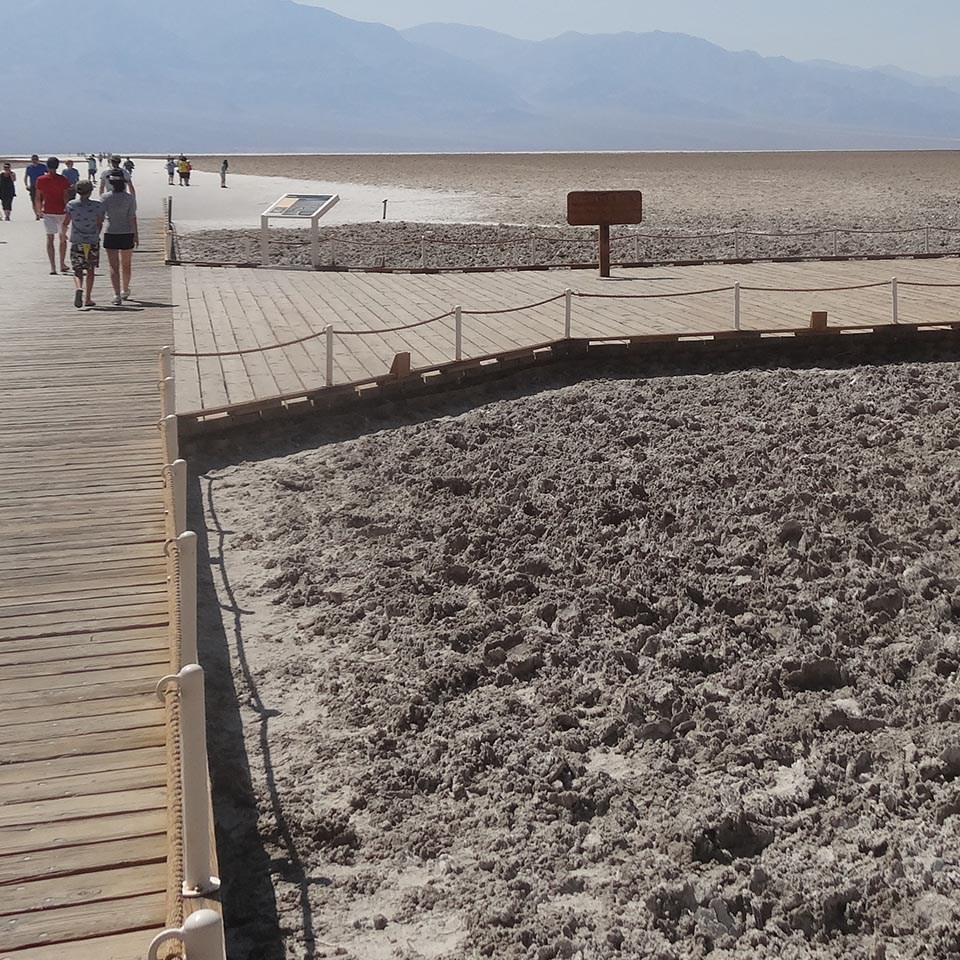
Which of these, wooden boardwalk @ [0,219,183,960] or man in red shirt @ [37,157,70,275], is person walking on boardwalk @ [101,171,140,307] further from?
wooden boardwalk @ [0,219,183,960]

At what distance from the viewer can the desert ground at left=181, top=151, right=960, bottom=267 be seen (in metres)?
27.5

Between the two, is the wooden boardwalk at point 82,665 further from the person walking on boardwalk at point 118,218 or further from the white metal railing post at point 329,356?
the person walking on boardwalk at point 118,218

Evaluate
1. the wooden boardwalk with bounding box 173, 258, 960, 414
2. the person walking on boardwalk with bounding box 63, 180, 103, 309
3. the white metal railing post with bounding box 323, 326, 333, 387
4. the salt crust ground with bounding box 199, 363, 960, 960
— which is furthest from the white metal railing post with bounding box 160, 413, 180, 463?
the person walking on boardwalk with bounding box 63, 180, 103, 309

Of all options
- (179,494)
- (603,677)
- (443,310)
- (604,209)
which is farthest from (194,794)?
(604,209)

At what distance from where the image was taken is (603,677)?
8.06 meters

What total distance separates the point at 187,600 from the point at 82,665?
1273mm

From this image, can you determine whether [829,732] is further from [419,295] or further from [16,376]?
[419,295]

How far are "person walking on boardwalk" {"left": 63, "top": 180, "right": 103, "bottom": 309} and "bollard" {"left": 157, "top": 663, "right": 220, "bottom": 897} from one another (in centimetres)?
1233

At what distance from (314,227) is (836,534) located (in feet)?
49.2

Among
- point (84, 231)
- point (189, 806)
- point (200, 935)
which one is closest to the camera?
point (200, 935)

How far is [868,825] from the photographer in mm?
6359

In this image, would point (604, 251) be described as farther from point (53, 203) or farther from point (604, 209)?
point (53, 203)

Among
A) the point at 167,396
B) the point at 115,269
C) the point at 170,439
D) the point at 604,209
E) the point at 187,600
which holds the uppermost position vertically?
the point at 604,209

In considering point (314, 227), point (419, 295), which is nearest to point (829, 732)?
point (419, 295)
